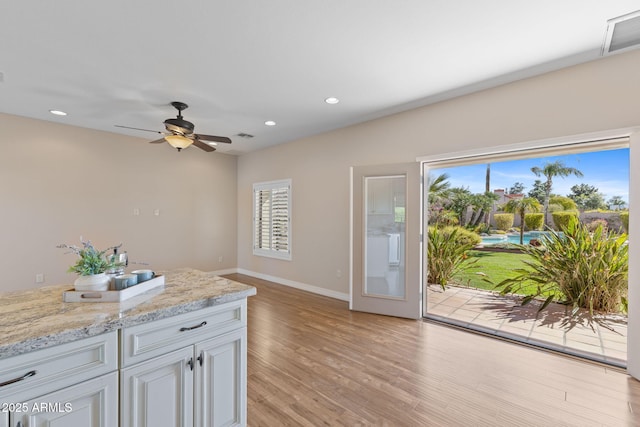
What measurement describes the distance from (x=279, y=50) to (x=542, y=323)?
4.35 metres

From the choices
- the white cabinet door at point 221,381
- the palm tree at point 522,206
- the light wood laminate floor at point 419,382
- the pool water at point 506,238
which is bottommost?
the light wood laminate floor at point 419,382

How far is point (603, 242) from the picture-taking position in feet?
12.4

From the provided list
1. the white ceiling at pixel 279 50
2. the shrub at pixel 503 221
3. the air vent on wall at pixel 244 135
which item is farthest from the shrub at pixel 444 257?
the air vent on wall at pixel 244 135

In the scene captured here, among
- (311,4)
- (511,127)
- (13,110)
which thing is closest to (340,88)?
(311,4)

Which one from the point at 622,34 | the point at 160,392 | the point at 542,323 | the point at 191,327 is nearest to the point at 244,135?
the point at 191,327

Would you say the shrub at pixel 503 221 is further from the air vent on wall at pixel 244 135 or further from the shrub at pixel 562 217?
the air vent on wall at pixel 244 135

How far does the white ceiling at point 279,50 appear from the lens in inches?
77.0

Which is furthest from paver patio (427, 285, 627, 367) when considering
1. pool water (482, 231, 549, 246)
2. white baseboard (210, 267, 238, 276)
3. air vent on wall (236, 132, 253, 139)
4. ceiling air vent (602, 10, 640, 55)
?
white baseboard (210, 267, 238, 276)

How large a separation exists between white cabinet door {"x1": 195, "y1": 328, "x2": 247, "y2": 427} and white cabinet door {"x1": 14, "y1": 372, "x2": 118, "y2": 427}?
374 millimetres

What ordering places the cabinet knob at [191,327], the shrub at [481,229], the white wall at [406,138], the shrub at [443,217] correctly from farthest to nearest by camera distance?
the shrub at [443,217] < the shrub at [481,229] < the white wall at [406,138] < the cabinet knob at [191,327]

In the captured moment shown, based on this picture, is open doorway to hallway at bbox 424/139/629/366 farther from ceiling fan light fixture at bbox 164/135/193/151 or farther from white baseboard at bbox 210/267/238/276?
white baseboard at bbox 210/267/238/276

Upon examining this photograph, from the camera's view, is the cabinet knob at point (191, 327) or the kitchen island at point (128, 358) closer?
the kitchen island at point (128, 358)

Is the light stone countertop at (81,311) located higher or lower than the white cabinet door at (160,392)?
higher

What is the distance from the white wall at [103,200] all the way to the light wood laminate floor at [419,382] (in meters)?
3.22
